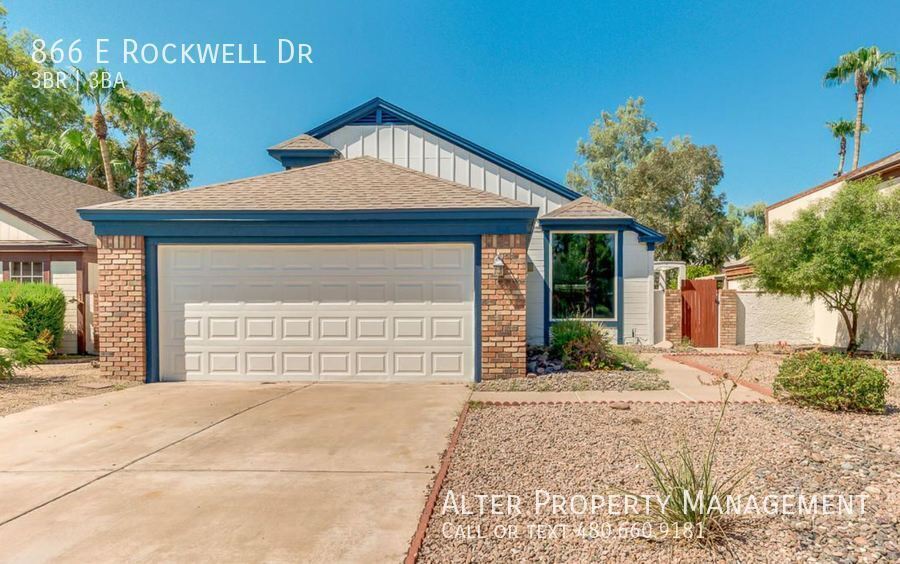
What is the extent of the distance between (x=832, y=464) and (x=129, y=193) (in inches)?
1304

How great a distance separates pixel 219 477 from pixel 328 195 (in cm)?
515

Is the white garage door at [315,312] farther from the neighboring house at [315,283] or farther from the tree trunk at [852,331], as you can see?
the tree trunk at [852,331]

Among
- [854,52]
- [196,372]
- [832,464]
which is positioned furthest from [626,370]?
[854,52]

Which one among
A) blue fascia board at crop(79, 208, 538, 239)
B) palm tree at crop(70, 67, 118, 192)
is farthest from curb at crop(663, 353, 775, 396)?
palm tree at crop(70, 67, 118, 192)

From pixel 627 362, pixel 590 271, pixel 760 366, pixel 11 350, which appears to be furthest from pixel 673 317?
pixel 11 350

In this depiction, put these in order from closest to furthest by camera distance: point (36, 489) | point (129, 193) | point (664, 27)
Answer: point (36, 489)
point (664, 27)
point (129, 193)

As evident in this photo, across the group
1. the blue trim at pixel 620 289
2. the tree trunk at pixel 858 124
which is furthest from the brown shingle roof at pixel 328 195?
the tree trunk at pixel 858 124

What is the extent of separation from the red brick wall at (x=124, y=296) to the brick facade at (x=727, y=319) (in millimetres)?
13547

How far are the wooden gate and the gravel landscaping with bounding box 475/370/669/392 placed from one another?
6.19m

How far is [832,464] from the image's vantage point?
154 inches

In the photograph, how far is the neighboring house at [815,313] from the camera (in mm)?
10898

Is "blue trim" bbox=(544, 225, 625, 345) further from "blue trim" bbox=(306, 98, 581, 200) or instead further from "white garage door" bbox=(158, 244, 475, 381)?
"white garage door" bbox=(158, 244, 475, 381)

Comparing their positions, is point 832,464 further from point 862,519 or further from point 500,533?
point 500,533

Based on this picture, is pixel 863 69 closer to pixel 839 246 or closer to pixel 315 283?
pixel 839 246
